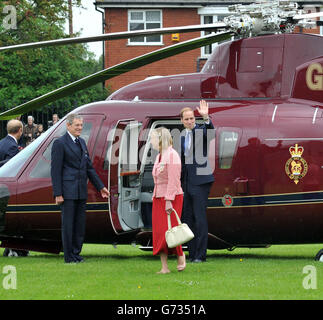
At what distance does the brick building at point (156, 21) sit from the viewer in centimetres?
3192

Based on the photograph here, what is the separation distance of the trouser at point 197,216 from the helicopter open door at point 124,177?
3.13 ft

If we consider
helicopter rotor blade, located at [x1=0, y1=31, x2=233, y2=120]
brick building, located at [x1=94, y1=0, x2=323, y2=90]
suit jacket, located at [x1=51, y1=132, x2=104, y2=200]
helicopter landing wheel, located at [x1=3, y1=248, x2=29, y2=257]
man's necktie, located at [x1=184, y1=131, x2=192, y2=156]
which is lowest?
helicopter landing wheel, located at [x1=3, y1=248, x2=29, y2=257]

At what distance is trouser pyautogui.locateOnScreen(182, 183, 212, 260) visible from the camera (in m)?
9.95

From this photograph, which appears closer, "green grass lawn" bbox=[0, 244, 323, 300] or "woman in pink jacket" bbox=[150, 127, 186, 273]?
"green grass lawn" bbox=[0, 244, 323, 300]

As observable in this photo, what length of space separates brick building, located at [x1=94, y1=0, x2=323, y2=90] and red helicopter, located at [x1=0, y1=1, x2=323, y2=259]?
68.2 feet

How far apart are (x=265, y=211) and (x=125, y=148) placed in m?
2.07

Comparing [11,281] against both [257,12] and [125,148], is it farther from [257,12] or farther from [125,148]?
[257,12]

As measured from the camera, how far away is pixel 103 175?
35.3 feet

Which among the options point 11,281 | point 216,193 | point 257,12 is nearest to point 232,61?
point 257,12

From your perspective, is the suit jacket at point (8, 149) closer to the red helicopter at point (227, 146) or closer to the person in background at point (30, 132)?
the red helicopter at point (227, 146)

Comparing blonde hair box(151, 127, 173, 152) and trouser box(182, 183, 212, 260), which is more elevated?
blonde hair box(151, 127, 173, 152)

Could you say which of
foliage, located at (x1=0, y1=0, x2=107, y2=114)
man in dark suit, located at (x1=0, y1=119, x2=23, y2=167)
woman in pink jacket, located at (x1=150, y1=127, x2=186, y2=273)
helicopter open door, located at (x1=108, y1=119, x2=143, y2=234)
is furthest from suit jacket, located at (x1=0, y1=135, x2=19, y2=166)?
foliage, located at (x1=0, y1=0, x2=107, y2=114)

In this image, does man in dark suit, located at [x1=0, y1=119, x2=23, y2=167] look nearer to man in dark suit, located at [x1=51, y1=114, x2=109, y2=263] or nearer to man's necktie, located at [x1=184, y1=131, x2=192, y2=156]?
man in dark suit, located at [x1=51, y1=114, x2=109, y2=263]

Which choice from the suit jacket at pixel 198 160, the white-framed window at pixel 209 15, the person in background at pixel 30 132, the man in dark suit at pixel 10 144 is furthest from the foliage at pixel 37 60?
the suit jacket at pixel 198 160
